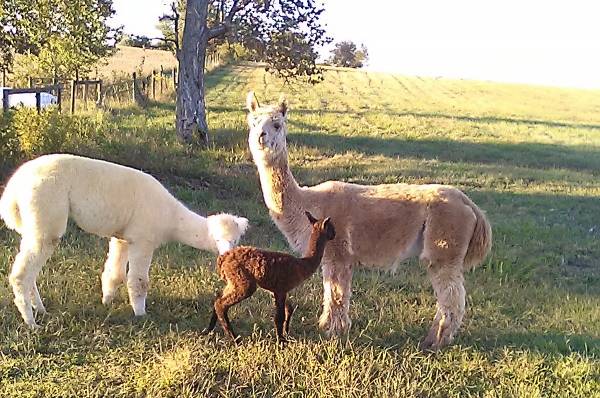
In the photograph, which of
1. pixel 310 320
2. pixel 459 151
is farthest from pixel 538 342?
pixel 459 151

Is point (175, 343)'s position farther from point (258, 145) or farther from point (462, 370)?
point (462, 370)

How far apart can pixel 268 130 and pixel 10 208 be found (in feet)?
7.67

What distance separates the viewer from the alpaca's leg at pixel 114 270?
6.30 m

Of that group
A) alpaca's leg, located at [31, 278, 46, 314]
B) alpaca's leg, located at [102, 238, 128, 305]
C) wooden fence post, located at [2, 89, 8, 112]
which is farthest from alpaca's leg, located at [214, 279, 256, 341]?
wooden fence post, located at [2, 89, 8, 112]

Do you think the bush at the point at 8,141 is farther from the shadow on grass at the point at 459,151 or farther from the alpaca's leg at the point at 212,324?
the shadow on grass at the point at 459,151

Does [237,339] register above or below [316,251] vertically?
below

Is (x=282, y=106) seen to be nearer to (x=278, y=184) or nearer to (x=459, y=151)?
(x=278, y=184)

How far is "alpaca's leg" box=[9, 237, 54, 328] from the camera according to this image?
18.2 ft

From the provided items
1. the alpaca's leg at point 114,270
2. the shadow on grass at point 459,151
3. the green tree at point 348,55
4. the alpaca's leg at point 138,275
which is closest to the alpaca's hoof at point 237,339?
the alpaca's leg at point 138,275

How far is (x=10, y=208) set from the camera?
5.71m

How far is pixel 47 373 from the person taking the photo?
484cm

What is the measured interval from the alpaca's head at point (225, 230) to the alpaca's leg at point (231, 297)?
1.70ft

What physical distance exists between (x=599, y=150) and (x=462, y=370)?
22379mm

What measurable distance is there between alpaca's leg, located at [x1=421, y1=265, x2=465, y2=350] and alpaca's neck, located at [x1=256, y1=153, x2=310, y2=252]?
1219mm
